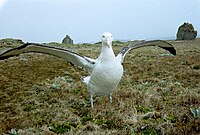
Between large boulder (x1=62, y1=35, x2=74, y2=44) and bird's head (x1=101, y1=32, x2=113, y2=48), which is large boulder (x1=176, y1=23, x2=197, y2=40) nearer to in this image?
large boulder (x1=62, y1=35, x2=74, y2=44)

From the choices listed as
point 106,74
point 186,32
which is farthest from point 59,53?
point 186,32

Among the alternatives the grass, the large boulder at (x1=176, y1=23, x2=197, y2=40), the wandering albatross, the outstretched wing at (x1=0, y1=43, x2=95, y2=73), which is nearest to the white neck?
the wandering albatross

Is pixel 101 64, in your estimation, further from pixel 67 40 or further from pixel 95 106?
pixel 67 40

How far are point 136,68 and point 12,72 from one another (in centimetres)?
569

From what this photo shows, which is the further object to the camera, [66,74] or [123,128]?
[66,74]

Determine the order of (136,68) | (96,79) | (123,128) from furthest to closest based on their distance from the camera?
1. (136,68)
2. (96,79)
3. (123,128)

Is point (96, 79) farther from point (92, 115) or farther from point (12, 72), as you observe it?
point (12, 72)

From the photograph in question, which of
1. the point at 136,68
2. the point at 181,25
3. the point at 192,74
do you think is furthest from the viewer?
the point at 181,25

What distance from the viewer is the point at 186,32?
2055 inches

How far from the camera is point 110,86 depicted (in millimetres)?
7340

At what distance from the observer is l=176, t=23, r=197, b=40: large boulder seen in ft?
168

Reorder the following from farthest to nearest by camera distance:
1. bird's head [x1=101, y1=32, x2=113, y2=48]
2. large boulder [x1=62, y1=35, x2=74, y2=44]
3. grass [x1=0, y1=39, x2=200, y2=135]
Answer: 1. large boulder [x1=62, y1=35, x2=74, y2=44]
2. bird's head [x1=101, y1=32, x2=113, y2=48]
3. grass [x1=0, y1=39, x2=200, y2=135]

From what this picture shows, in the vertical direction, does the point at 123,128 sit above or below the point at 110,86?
below

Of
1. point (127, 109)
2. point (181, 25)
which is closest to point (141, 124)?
point (127, 109)
